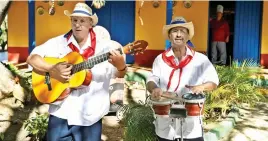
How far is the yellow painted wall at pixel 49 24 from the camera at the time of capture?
11.4 meters

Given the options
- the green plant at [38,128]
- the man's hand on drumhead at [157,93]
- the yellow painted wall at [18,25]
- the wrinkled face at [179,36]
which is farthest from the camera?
the yellow painted wall at [18,25]

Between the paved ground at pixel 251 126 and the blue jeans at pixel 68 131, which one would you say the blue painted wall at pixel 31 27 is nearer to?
the paved ground at pixel 251 126

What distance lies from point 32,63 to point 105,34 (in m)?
0.61

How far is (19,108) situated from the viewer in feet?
23.1

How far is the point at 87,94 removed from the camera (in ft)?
11.0

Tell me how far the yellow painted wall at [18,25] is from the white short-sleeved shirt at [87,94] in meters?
8.38

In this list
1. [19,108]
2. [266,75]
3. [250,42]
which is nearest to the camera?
[19,108]

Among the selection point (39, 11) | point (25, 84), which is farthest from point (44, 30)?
point (25, 84)

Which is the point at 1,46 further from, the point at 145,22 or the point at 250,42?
the point at 250,42

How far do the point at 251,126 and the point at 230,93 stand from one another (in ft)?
2.81

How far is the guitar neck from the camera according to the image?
129 inches

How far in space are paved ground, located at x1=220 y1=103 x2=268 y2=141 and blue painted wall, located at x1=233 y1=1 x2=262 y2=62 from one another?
3.49m

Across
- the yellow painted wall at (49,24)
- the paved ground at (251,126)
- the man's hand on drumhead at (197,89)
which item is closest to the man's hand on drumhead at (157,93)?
the man's hand on drumhead at (197,89)

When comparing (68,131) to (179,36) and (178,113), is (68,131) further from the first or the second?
(179,36)
